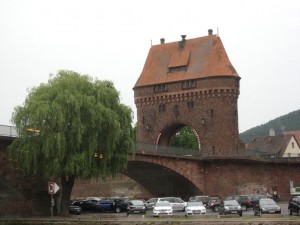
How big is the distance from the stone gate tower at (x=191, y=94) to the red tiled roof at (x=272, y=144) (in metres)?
29.1

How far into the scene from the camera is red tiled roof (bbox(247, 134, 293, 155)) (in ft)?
385

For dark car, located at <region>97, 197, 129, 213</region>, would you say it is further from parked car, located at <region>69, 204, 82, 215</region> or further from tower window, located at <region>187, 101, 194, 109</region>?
tower window, located at <region>187, 101, 194, 109</region>

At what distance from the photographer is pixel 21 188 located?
50.2 metres

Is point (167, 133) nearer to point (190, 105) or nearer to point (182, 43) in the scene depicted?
point (190, 105)

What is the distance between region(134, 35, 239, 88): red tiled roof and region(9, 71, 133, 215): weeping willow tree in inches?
1467

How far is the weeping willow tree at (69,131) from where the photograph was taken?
49969 millimetres

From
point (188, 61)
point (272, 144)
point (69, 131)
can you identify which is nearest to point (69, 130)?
point (69, 131)

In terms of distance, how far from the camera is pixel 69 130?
168 ft

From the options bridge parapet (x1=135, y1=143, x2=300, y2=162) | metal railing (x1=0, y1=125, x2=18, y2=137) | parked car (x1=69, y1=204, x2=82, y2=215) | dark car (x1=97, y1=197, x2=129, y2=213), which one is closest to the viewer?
metal railing (x1=0, y1=125, x2=18, y2=137)

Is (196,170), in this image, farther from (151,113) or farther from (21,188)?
(21,188)

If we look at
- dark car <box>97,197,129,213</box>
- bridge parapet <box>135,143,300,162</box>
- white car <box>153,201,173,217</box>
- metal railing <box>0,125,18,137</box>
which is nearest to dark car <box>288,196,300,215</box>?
white car <box>153,201,173,217</box>

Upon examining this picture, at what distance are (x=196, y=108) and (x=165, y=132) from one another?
271 inches

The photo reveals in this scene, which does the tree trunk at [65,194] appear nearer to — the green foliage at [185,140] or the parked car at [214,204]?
the parked car at [214,204]

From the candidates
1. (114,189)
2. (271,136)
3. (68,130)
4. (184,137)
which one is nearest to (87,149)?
(68,130)
